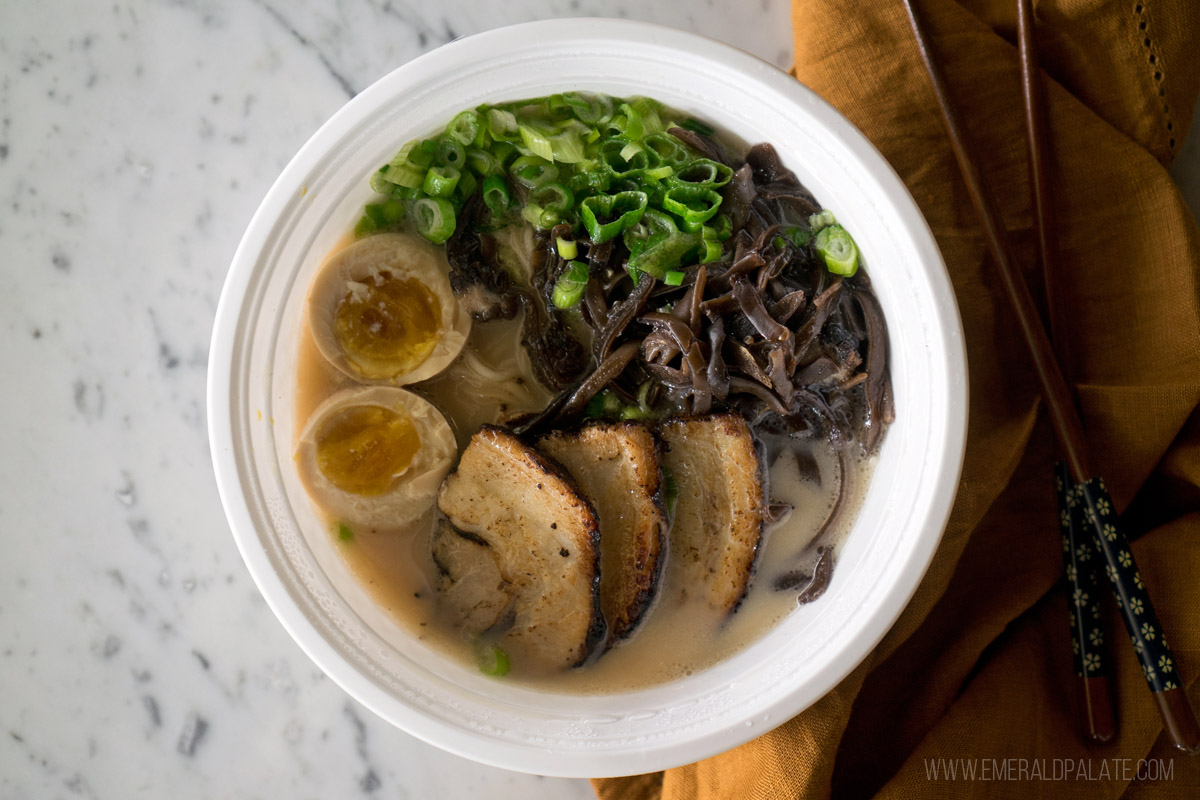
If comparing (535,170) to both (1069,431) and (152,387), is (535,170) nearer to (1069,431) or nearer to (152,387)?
(152,387)

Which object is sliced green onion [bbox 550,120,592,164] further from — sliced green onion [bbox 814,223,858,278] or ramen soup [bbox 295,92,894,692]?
sliced green onion [bbox 814,223,858,278]

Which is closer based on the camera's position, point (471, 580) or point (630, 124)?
point (630, 124)

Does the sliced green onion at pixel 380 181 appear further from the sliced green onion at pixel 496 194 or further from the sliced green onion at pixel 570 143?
the sliced green onion at pixel 570 143

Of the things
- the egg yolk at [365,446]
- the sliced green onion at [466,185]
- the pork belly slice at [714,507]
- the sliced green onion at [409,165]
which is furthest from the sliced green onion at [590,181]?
the egg yolk at [365,446]

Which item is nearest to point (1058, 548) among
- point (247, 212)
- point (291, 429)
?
point (291, 429)

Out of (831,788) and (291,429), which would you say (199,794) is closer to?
(291,429)

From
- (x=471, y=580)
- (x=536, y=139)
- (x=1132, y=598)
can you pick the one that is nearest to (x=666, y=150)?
(x=536, y=139)
